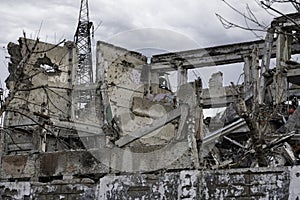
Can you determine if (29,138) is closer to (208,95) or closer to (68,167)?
(68,167)

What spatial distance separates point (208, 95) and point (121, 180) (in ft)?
48.2

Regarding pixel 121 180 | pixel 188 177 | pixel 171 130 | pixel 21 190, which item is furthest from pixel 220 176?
pixel 171 130

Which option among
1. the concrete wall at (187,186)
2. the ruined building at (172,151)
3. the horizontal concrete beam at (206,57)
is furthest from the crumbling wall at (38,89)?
the concrete wall at (187,186)

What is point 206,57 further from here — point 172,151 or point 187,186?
point 187,186

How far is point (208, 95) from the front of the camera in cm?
1952

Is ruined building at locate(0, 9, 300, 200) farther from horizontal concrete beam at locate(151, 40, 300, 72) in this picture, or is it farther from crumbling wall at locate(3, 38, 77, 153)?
horizontal concrete beam at locate(151, 40, 300, 72)

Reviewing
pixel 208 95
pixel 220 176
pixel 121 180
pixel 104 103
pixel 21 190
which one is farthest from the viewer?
pixel 208 95

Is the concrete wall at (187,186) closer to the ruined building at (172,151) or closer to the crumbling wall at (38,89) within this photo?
the ruined building at (172,151)

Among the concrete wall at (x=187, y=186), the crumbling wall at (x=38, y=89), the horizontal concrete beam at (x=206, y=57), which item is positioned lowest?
the concrete wall at (x=187, y=186)

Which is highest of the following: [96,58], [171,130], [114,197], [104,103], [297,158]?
[96,58]

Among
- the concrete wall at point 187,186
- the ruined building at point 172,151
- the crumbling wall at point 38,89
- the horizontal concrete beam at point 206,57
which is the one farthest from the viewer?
the horizontal concrete beam at point 206,57

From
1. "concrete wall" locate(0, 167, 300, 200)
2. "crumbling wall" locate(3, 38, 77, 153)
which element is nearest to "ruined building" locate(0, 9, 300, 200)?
"concrete wall" locate(0, 167, 300, 200)

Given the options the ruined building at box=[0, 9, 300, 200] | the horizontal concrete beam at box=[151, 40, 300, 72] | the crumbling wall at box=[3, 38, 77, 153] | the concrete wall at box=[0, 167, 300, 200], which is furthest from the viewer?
the horizontal concrete beam at box=[151, 40, 300, 72]

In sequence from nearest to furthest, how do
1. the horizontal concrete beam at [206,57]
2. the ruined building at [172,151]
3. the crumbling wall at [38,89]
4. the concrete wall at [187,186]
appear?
1. the concrete wall at [187,186]
2. the ruined building at [172,151]
3. the crumbling wall at [38,89]
4. the horizontal concrete beam at [206,57]
